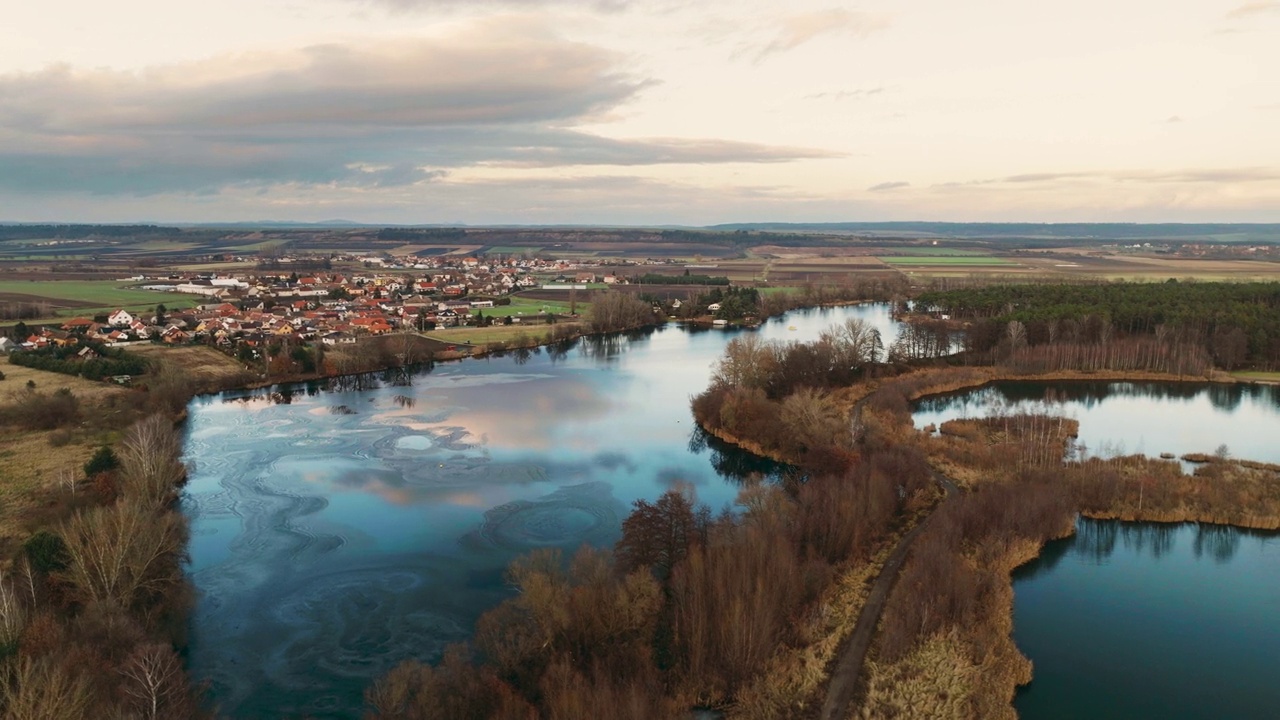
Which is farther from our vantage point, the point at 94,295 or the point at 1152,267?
the point at 1152,267

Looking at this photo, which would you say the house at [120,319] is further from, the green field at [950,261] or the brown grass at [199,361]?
the green field at [950,261]

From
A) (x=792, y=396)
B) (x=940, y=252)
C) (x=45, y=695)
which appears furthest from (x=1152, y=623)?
(x=940, y=252)

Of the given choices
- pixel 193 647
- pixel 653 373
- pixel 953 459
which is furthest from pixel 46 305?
pixel 953 459

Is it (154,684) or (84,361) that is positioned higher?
(84,361)

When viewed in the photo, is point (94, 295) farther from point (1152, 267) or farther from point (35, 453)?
point (1152, 267)

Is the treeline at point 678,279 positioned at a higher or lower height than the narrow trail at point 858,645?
higher

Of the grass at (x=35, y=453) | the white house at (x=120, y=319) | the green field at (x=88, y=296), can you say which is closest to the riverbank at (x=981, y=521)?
the grass at (x=35, y=453)

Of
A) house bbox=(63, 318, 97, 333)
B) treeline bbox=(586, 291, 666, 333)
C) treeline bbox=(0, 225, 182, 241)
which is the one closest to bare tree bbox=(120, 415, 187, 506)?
house bbox=(63, 318, 97, 333)
